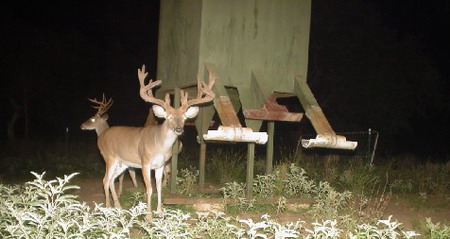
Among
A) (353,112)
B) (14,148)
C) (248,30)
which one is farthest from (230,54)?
(353,112)

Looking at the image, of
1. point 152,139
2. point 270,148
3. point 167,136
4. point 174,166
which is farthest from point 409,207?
point 152,139

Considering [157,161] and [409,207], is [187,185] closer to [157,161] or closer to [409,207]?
[157,161]

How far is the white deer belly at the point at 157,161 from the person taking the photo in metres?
7.78

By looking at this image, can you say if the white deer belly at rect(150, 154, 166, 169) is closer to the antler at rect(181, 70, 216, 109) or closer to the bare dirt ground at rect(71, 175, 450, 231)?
the antler at rect(181, 70, 216, 109)

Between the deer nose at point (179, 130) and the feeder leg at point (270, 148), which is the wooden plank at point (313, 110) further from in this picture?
the deer nose at point (179, 130)

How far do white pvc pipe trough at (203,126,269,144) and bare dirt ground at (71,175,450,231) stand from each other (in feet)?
5.62

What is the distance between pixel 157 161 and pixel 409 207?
4.80 metres

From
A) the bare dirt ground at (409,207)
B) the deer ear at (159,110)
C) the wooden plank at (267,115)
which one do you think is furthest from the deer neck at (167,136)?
the bare dirt ground at (409,207)

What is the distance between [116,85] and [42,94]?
514 centimetres

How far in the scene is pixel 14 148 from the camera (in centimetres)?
2070

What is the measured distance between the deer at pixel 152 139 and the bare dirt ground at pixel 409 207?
1.06 m

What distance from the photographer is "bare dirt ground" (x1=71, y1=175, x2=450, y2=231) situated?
8.03 m

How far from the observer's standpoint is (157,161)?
7.81m

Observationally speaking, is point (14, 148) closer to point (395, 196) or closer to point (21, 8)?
point (21, 8)
